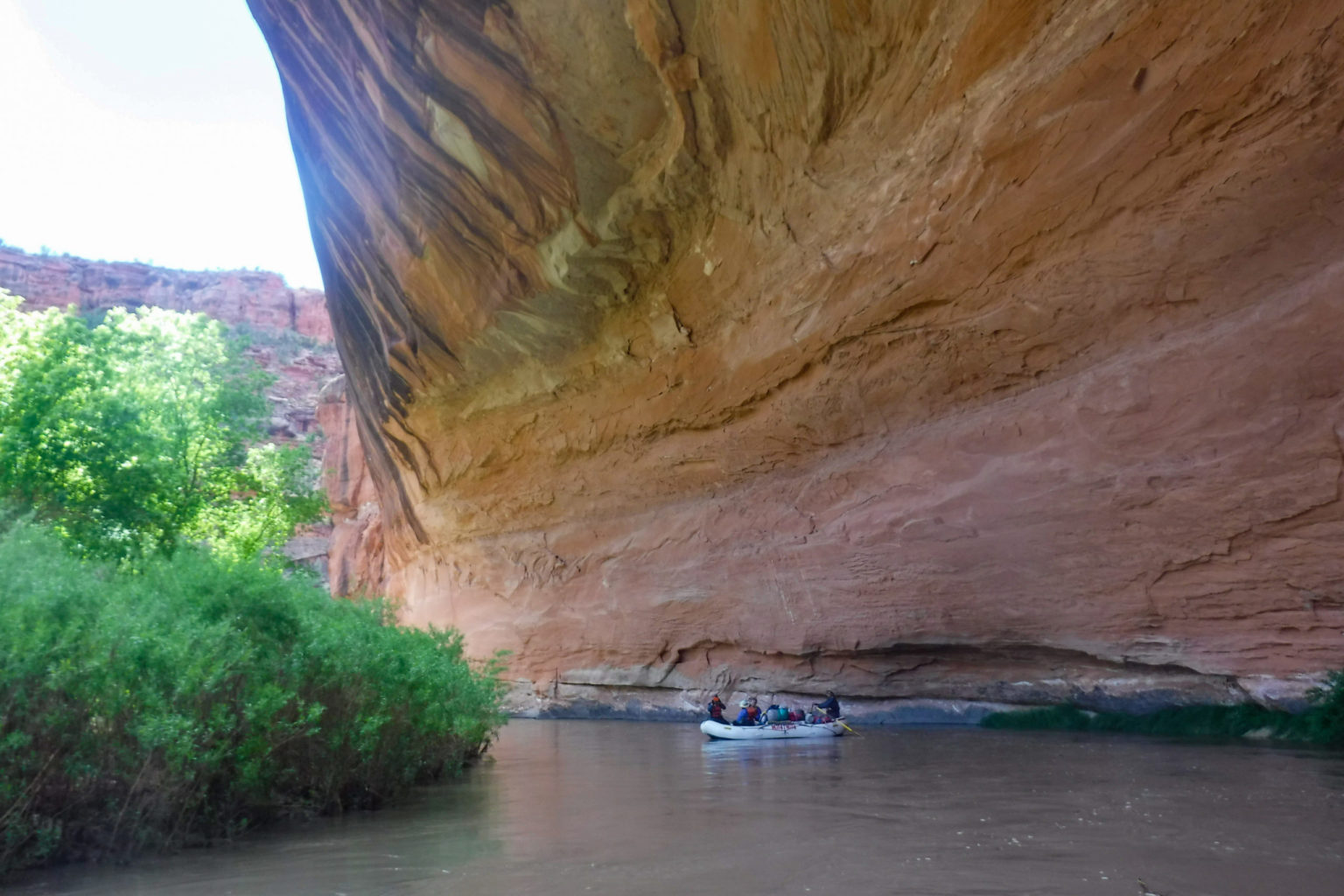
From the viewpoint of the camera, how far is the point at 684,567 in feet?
59.7

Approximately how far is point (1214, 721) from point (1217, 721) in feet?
0.10

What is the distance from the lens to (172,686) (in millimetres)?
6211

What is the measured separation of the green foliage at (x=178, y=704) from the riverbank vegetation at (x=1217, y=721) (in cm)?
891

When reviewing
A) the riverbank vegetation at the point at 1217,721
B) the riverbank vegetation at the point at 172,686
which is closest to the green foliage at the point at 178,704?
the riverbank vegetation at the point at 172,686

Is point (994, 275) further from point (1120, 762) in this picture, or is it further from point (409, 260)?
point (409, 260)

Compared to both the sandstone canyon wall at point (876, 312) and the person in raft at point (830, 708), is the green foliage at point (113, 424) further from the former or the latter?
the person in raft at point (830, 708)

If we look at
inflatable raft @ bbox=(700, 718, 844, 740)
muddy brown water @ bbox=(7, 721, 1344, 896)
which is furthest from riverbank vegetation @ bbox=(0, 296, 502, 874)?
inflatable raft @ bbox=(700, 718, 844, 740)

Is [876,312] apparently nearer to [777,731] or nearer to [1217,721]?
[777,731]

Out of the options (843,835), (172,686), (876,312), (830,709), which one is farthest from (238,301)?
(843,835)

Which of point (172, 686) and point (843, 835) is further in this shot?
point (172, 686)

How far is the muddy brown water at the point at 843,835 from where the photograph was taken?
4844 millimetres

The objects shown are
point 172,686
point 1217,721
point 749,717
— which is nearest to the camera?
point 172,686

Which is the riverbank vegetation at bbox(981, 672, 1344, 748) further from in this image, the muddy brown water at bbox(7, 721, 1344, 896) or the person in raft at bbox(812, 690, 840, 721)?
the person in raft at bbox(812, 690, 840, 721)

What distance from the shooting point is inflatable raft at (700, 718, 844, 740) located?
559 inches
